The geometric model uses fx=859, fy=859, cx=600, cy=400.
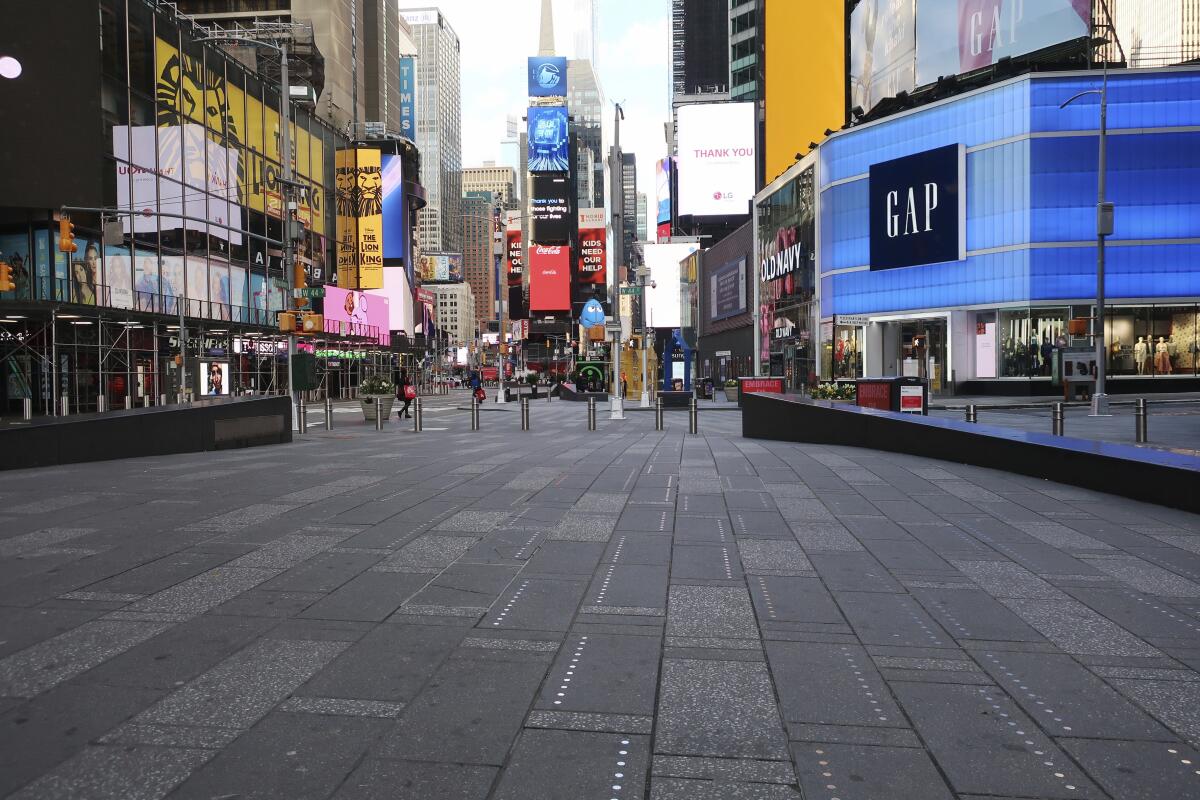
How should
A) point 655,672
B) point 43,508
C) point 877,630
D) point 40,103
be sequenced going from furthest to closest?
point 40,103, point 43,508, point 877,630, point 655,672

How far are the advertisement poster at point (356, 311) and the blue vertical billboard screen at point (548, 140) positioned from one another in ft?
404

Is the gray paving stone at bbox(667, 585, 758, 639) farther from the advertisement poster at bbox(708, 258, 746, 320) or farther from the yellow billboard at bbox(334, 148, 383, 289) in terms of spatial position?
the advertisement poster at bbox(708, 258, 746, 320)

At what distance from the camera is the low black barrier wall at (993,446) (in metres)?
10.5

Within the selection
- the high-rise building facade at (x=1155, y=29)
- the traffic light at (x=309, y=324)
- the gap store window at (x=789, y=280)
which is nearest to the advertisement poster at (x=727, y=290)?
the gap store window at (x=789, y=280)

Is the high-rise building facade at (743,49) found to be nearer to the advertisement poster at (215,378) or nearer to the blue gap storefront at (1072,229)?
the blue gap storefront at (1072,229)

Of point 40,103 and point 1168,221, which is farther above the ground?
point 40,103

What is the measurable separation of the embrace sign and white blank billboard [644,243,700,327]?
69305 mm

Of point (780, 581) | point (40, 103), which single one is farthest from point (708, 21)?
point (780, 581)

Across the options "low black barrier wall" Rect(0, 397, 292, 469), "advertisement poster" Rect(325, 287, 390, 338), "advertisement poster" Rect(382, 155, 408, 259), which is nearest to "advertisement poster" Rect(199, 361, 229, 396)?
"advertisement poster" Rect(325, 287, 390, 338)

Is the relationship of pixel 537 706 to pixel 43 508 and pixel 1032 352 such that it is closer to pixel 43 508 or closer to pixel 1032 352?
pixel 43 508

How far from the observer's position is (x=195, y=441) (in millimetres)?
18703

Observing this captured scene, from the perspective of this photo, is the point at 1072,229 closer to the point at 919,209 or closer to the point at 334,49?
the point at 919,209

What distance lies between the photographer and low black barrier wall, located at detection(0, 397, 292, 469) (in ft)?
50.1

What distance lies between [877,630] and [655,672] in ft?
5.61
